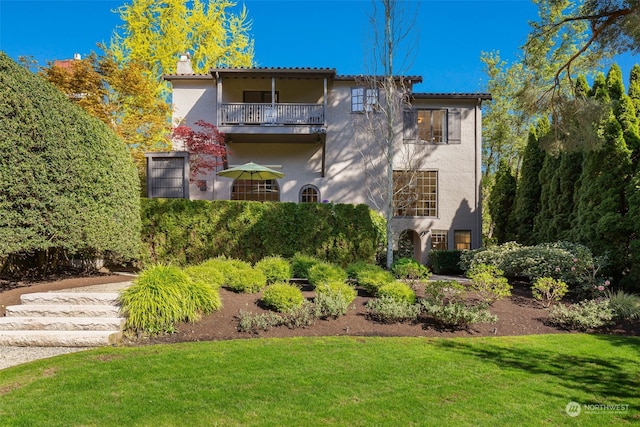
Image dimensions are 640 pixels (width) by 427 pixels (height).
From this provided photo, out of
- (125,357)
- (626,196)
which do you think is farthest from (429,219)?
(125,357)

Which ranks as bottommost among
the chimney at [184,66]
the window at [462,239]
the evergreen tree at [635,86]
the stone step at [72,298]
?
the stone step at [72,298]

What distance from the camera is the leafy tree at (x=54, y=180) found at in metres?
6.30

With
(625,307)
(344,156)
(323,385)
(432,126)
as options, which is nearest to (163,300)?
(323,385)

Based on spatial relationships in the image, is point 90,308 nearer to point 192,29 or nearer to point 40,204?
point 40,204

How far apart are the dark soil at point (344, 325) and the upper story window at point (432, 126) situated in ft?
33.4

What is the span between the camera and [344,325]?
625 cm

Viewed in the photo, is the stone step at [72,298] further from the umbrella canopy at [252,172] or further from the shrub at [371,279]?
the umbrella canopy at [252,172]

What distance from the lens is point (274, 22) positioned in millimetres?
16266

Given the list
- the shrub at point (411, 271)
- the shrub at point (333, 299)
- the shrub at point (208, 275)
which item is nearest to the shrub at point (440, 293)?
the shrub at point (411, 271)

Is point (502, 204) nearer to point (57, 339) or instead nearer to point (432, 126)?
point (432, 126)

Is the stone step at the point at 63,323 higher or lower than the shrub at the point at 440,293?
lower

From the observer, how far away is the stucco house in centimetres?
1591

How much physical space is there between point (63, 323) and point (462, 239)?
14717 millimetres

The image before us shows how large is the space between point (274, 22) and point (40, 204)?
12779 mm
